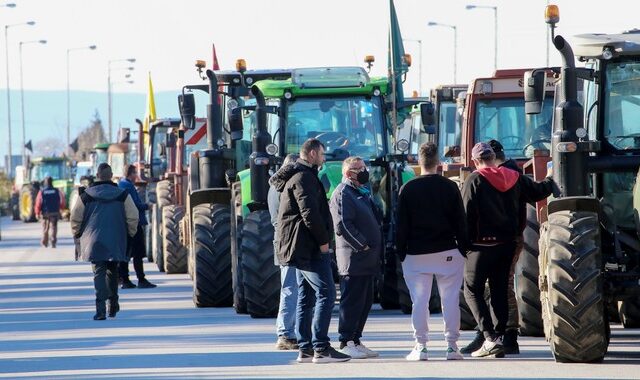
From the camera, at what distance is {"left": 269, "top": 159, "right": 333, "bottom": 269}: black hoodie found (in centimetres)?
1552

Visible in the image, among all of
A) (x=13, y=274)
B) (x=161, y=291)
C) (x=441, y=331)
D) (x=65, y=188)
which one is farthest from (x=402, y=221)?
(x=65, y=188)

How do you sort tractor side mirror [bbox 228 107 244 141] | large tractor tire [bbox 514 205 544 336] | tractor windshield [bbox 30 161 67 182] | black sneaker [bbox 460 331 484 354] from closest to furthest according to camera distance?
black sneaker [bbox 460 331 484 354]
large tractor tire [bbox 514 205 544 336]
tractor side mirror [bbox 228 107 244 141]
tractor windshield [bbox 30 161 67 182]

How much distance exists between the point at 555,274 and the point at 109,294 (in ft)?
26.5

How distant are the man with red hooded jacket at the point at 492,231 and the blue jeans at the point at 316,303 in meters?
1.20

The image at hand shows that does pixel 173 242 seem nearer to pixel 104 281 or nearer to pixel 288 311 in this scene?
pixel 104 281

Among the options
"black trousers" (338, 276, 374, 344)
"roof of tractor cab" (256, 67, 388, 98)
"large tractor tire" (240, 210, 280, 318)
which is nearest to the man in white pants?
"black trousers" (338, 276, 374, 344)

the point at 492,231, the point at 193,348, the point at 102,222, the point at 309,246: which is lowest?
the point at 193,348

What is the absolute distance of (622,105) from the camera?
15711 mm

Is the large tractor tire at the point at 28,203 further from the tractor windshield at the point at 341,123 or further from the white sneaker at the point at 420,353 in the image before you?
the white sneaker at the point at 420,353

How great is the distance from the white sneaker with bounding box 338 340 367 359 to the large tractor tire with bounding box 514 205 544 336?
163cm

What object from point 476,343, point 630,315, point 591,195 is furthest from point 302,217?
point 630,315

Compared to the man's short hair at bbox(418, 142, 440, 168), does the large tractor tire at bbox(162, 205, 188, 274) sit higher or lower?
lower

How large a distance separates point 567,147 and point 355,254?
6.99 feet

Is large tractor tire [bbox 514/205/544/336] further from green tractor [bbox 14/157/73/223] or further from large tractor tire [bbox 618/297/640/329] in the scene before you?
green tractor [bbox 14/157/73/223]
